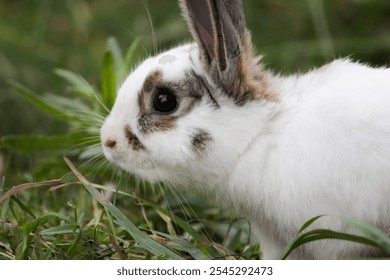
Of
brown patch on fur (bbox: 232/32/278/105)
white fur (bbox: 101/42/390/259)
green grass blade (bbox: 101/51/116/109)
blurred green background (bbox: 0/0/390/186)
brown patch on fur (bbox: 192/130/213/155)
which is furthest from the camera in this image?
blurred green background (bbox: 0/0/390/186)

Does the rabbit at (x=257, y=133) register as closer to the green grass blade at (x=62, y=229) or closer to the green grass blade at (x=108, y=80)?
the green grass blade at (x=62, y=229)

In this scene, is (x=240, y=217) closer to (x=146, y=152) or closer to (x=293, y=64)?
(x=146, y=152)

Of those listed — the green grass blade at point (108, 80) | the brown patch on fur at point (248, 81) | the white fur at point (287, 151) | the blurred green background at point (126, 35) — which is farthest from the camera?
the blurred green background at point (126, 35)

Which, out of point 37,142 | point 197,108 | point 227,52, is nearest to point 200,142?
point 197,108

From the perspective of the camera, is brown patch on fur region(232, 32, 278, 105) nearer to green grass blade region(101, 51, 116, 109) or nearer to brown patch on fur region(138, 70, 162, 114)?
brown patch on fur region(138, 70, 162, 114)

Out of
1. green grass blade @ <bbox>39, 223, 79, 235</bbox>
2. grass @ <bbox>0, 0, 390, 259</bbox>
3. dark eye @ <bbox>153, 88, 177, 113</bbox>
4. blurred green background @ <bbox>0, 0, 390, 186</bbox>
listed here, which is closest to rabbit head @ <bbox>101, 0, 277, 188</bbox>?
dark eye @ <bbox>153, 88, 177, 113</bbox>

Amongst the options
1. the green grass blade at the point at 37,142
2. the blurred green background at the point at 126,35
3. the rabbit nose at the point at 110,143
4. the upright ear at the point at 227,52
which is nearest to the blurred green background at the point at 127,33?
the blurred green background at the point at 126,35
